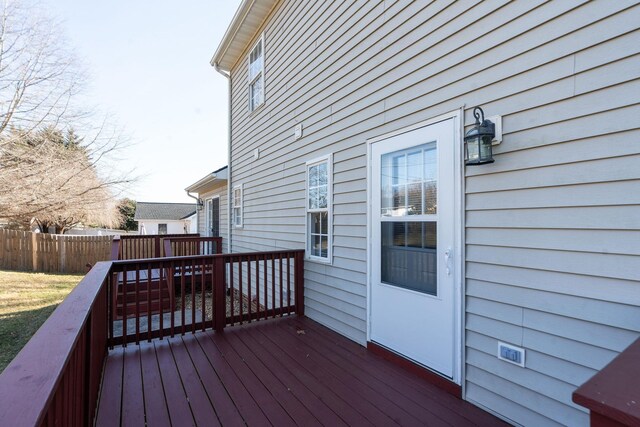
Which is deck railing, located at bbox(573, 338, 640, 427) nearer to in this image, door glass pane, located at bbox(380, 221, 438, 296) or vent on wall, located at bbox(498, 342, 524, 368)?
vent on wall, located at bbox(498, 342, 524, 368)

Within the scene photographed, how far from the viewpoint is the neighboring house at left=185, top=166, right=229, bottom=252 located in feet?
29.2

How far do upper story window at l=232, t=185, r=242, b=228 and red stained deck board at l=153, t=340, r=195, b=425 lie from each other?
4306 mm

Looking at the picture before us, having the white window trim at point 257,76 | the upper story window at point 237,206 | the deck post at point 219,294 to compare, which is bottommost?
the deck post at point 219,294

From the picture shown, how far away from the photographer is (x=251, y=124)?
686cm

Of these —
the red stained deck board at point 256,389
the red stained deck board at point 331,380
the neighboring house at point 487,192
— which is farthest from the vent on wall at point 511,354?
the red stained deck board at point 256,389

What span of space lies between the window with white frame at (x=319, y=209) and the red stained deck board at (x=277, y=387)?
1383 mm

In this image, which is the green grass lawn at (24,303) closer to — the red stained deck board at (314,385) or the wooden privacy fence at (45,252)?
the wooden privacy fence at (45,252)

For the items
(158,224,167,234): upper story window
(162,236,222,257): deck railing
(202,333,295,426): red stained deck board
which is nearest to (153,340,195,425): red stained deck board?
(202,333,295,426): red stained deck board

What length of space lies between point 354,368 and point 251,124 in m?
5.28

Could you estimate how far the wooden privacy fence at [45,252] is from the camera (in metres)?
11.6

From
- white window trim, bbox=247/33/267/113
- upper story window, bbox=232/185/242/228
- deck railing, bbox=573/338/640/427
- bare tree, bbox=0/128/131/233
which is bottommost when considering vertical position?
deck railing, bbox=573/338/640/427

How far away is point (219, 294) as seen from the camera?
3928mm

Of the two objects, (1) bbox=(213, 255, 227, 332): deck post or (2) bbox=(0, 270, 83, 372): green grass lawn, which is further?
(2) bbox=(0, 270, 83, 372): green grass lawn

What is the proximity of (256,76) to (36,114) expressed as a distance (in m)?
6.35
